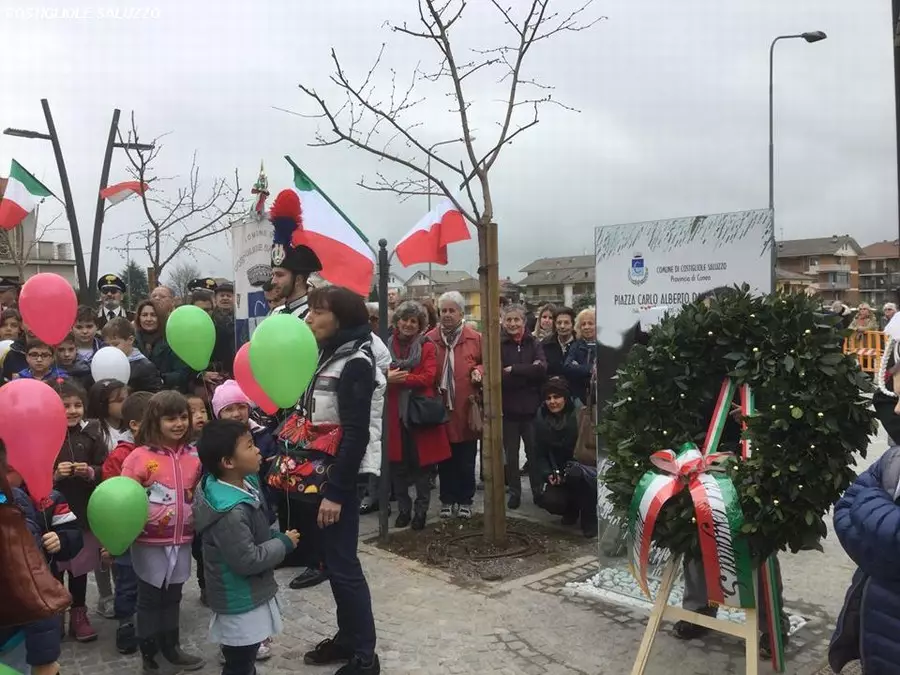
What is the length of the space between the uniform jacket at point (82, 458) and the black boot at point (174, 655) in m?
0.84

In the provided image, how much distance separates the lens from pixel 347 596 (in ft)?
12.1

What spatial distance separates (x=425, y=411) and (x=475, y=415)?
57 centimetres

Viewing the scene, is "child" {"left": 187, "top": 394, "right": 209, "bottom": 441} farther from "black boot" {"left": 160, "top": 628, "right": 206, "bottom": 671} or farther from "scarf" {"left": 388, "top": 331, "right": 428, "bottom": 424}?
"scarf" {"left": 388, "top": 331, "right": 428, "bottom": 424}

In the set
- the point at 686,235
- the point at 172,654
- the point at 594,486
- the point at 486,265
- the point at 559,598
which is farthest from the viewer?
the point at 594,486

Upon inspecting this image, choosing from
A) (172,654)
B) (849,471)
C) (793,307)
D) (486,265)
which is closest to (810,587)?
(849,471)

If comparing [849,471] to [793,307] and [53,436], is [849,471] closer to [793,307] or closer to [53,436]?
[793,307]

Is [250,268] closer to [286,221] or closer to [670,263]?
[286,221]

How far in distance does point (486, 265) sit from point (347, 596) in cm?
275

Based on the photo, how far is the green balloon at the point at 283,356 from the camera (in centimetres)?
349

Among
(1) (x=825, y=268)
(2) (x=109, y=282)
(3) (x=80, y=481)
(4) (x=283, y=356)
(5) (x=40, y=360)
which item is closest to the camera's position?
(4) (x=283, y=356)

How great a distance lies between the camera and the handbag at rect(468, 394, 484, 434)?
6.66 m

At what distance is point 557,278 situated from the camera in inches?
4163

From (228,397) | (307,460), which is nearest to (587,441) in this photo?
(228,397)

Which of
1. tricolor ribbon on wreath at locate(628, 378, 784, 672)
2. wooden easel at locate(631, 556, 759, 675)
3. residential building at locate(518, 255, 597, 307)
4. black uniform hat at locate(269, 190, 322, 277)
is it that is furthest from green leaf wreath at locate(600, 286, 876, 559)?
residential building at locate(518, 255, 597, 307)
